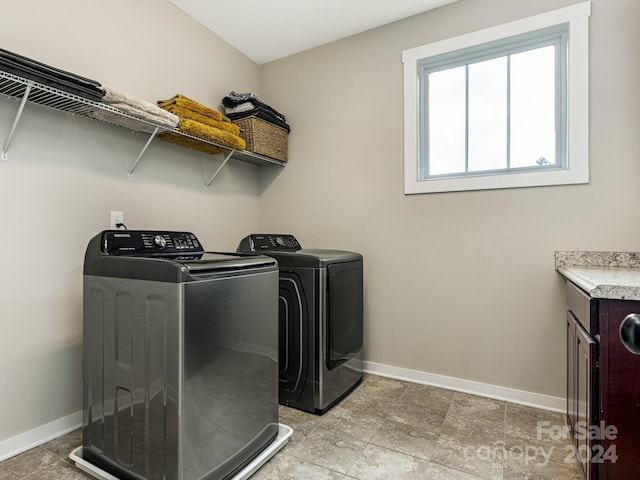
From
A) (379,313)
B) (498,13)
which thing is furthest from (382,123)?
(379,313)

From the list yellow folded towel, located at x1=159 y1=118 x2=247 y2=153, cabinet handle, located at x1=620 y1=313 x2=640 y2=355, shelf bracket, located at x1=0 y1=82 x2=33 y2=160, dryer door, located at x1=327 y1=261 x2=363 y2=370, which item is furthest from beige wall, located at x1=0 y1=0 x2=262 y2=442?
cabinet handle, located at x1=620 y1=313 x2=640 y2=355

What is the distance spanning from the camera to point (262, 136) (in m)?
2.59

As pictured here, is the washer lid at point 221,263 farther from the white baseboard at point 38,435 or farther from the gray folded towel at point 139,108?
the white baseboard at point 38,435

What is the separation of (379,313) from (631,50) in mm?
2031

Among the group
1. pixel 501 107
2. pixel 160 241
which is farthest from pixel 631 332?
pixel 160 241

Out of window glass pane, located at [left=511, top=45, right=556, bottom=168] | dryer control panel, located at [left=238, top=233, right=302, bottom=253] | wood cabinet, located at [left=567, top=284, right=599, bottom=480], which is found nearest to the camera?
wood cabinet, located at [left=567, top=284, right=599, bottom=480]

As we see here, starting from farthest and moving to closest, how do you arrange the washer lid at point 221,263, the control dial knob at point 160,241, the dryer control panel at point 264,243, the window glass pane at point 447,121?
the window glass pane at point 447,121 → the dryer control panel at point 264,243 → the control dial knob at point 160,241 → the washer lid at point 221,263

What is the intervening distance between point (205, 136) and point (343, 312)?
1.33m

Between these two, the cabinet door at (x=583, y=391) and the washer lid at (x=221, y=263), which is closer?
the cabinet door at (x=583, y=391)

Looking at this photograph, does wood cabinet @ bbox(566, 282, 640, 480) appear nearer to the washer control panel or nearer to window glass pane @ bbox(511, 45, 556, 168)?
window glass pane @ bbox(511, 45, 556, 168)

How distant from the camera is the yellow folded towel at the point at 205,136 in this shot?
1.99 metres

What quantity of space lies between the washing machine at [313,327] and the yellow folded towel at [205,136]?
0.66 meters

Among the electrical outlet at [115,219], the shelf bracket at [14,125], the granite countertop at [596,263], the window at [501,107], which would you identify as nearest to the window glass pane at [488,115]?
the window at [501,107]

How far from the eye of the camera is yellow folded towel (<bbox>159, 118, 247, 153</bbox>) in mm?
1985
